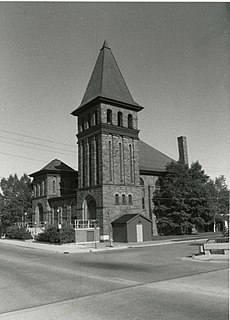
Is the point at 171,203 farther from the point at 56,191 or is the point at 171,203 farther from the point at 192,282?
the point at 192,282

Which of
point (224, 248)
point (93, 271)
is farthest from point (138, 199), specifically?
point (93, 271)

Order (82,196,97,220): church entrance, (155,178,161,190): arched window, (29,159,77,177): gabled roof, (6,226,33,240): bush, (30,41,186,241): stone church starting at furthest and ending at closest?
1. (29,159,77,177): gabled roof
2. (155,178,161,190): arched window
3. (6,226,33,240): bush
4. (82,196,97,220): church entrance
5. (30,41,186,241): stone church

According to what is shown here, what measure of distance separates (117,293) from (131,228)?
1004 inches

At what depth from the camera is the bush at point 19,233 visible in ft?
136

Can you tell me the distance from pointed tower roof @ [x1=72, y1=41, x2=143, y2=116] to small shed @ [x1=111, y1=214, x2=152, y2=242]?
13380 mm

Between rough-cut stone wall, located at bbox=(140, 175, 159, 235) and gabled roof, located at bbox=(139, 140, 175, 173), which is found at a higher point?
gabled roof, located at bbox=(139, 140, 175, 173)

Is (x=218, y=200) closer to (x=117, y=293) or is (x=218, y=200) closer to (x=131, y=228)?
(x=131, y=228)

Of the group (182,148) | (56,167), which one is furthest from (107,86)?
(182,148)

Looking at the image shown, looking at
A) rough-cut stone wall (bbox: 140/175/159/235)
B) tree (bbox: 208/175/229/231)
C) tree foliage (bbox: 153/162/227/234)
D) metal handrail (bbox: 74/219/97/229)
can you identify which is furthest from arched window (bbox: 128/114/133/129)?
tree (bbox: 208/175/229/231)

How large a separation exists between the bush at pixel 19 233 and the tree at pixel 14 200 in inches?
484

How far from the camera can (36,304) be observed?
8188mm

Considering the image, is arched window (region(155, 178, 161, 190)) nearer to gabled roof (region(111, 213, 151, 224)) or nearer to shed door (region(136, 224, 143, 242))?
gabled roof (region(111, 213, 151, 224))

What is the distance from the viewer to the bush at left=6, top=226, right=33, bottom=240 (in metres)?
41.4

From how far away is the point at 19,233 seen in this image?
42531mm
